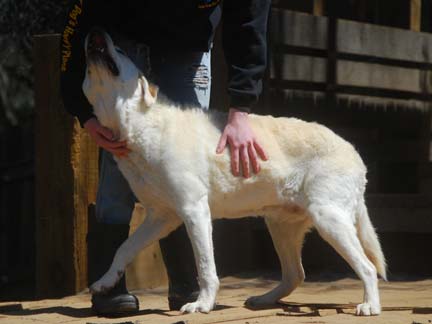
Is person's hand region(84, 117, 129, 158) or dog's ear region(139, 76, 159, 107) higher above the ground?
dog's ear region(139, 76, 159, 107)

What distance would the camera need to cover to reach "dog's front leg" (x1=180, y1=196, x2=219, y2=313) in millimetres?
4707

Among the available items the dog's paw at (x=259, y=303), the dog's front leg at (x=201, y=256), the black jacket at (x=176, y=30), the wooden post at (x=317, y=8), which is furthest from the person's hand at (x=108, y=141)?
the wooden post at (x=317, y=8)

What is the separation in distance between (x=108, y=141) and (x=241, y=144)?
638 mm

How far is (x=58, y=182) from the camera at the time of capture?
6.19 metres

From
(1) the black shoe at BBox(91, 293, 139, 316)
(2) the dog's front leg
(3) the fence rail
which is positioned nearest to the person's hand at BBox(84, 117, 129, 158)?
(2) the dog's front leg

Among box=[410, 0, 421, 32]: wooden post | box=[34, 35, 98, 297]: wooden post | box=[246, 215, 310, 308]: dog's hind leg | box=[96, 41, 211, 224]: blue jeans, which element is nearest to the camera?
box=[96, 41, 211, 224]: blue jeans

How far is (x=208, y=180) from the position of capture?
482 cm

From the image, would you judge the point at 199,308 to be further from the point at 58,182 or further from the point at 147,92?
the point at 58,182

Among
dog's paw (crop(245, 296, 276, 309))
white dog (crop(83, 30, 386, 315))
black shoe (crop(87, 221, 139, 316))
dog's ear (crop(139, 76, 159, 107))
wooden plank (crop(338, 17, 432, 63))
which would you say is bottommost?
dog's paw (crop(245, 296, 276, 309))

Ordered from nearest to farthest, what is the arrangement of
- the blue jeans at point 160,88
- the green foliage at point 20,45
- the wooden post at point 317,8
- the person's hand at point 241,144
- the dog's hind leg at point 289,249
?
the person's hand at point 241,144 → the blue jeans at point 160,88 → the dog's hind leg at point 289,249 → the wooden post at point 317,8 → the green foliage at point 20,45

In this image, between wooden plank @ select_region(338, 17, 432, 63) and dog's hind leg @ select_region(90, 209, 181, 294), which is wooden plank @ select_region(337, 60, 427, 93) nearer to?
wooden plank @ select_region(338, 17, 432, 63)

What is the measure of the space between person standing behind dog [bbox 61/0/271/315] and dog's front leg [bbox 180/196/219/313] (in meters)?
0.33

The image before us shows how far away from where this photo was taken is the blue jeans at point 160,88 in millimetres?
5023

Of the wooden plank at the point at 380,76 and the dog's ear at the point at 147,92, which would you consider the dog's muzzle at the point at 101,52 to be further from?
the wooden plank at the point at 380,76
